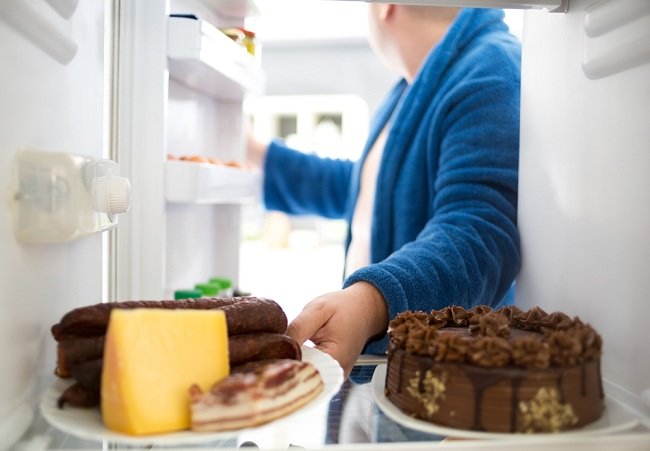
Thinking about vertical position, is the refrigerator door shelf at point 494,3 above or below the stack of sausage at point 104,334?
above

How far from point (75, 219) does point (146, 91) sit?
439 mm

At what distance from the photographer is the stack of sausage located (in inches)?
20.9

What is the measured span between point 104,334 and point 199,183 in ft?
1.66

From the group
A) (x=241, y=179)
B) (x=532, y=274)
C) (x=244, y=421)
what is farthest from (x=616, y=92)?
(x=241, y=179)

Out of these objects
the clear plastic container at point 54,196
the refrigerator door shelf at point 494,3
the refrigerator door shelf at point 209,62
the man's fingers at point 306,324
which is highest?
the refrigerator door shelf at point 209,62

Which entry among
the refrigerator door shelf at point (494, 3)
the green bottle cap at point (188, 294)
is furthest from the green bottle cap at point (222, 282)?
the refrigerator door shelf at point (494, 3)

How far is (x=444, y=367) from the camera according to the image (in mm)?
541

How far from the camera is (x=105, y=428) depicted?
1.61 feet

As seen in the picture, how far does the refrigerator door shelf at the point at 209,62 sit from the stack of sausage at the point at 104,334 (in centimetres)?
51

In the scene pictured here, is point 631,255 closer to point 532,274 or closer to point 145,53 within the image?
point 532,274

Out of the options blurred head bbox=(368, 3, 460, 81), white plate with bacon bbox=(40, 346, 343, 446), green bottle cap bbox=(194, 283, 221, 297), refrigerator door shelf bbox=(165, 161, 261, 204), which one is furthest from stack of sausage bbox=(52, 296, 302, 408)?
blurred head bbox=(368, 3, 460, 81)

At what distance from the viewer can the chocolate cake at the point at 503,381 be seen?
520 mm

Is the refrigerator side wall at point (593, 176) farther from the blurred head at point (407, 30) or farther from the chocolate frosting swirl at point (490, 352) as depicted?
the blurred head at point (407, 30)

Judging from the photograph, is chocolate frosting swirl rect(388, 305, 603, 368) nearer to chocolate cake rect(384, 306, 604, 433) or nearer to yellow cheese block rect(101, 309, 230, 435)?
chocolate cake rect(384, 306, 604, 433)
